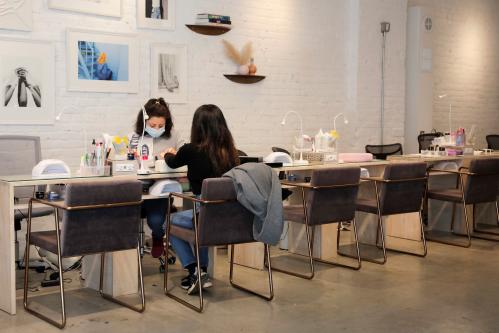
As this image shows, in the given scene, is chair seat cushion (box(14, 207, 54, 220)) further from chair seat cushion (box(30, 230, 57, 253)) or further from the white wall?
the white wall

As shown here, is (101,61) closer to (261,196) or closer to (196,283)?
(196,283)

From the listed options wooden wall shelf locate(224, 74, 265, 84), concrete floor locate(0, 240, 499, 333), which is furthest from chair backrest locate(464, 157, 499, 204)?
wooden wall shelf locate(224, 74, 265, 84)

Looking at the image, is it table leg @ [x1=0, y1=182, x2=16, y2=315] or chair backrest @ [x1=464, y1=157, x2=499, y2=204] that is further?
chair backrest @ [x1=464, y1=157, x2=499, y2=204]

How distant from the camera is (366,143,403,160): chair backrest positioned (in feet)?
25.1

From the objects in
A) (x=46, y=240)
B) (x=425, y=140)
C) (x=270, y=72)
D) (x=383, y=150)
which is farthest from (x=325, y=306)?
(x=425, y=140)

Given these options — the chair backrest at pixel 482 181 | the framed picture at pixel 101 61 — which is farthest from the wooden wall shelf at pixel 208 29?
the chair backrest at pixel 482 181

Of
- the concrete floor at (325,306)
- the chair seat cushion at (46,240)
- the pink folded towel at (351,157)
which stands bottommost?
the concrete floor at (325,306)

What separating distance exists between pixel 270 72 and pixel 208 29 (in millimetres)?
961

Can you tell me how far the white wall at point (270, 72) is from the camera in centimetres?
582

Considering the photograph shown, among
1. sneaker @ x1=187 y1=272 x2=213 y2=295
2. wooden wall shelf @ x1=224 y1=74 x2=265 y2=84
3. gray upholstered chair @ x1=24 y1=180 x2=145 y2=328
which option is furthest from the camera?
wooden wall shelf @ x1=224 y1=74 x2=265 y2=84

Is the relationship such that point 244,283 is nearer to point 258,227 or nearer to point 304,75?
point 258,227

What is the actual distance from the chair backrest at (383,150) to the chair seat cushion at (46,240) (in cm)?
441

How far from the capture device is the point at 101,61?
595 cm

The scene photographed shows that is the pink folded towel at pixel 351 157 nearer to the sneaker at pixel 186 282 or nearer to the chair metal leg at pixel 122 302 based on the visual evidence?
the sneaker at pixel 186 282
